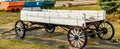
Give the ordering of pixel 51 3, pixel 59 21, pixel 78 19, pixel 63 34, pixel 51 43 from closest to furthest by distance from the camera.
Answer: pixel 78 19, pixel 59 21, pixel 51 43, pixel 63 34, pixel 51 3

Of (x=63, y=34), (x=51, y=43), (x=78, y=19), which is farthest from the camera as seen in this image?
(x=63, y=34)

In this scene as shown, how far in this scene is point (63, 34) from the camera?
11656 millimetres

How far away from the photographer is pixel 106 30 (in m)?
9.70

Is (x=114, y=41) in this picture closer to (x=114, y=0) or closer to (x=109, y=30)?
(x=109, y=30)

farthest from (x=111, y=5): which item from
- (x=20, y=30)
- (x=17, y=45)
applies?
(x=17, y=45)

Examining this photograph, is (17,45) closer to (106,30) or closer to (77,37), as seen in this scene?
(77,37)

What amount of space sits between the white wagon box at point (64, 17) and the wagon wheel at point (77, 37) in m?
0.22

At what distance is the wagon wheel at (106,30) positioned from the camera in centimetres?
974

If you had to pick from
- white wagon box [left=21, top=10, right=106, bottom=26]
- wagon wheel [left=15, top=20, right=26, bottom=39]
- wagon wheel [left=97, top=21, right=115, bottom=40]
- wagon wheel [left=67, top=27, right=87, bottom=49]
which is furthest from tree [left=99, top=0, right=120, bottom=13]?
wagon wheel [left=67, top=27, right=87, bottom=49]

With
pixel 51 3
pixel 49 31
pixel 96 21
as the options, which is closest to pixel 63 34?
pixel 49 31

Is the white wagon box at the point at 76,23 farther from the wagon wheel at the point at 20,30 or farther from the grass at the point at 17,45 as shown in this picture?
the grass at the point at 17,45

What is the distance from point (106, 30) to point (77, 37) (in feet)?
4.72

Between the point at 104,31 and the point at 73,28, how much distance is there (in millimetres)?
1527

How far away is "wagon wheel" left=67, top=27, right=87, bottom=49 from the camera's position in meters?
8.50
